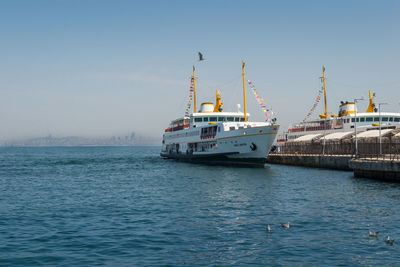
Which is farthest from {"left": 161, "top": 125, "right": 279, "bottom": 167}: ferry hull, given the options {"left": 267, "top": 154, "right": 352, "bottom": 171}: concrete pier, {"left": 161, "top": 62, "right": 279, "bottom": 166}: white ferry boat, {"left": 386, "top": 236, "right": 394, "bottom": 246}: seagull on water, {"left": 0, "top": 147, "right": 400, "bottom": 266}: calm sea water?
{"left": 386, "top": 236, "right": 394, "bottom": 246}: seagull on water

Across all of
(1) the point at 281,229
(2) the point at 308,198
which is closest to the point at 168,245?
(1) the point at 281,229

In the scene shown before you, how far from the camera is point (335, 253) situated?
38.4 feet

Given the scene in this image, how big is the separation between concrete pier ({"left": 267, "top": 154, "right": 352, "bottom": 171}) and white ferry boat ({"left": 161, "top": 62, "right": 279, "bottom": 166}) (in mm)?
6927

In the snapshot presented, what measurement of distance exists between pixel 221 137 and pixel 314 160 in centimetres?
1213

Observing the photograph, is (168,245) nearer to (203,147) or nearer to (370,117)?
(203,147)

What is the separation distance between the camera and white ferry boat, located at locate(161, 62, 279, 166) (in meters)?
44.4

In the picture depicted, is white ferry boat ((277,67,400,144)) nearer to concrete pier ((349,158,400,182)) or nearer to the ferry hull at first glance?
the ferry hull

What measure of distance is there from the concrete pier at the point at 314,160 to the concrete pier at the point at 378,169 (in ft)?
29.0

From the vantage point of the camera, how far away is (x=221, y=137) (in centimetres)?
4909

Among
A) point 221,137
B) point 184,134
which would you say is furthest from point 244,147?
point 184,134

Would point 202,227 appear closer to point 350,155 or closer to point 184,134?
point 350,155

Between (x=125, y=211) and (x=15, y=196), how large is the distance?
425 inches

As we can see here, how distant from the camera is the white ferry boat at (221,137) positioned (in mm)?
44375

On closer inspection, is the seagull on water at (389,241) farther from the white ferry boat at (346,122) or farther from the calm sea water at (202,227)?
the white ferry boat at (346,122)
